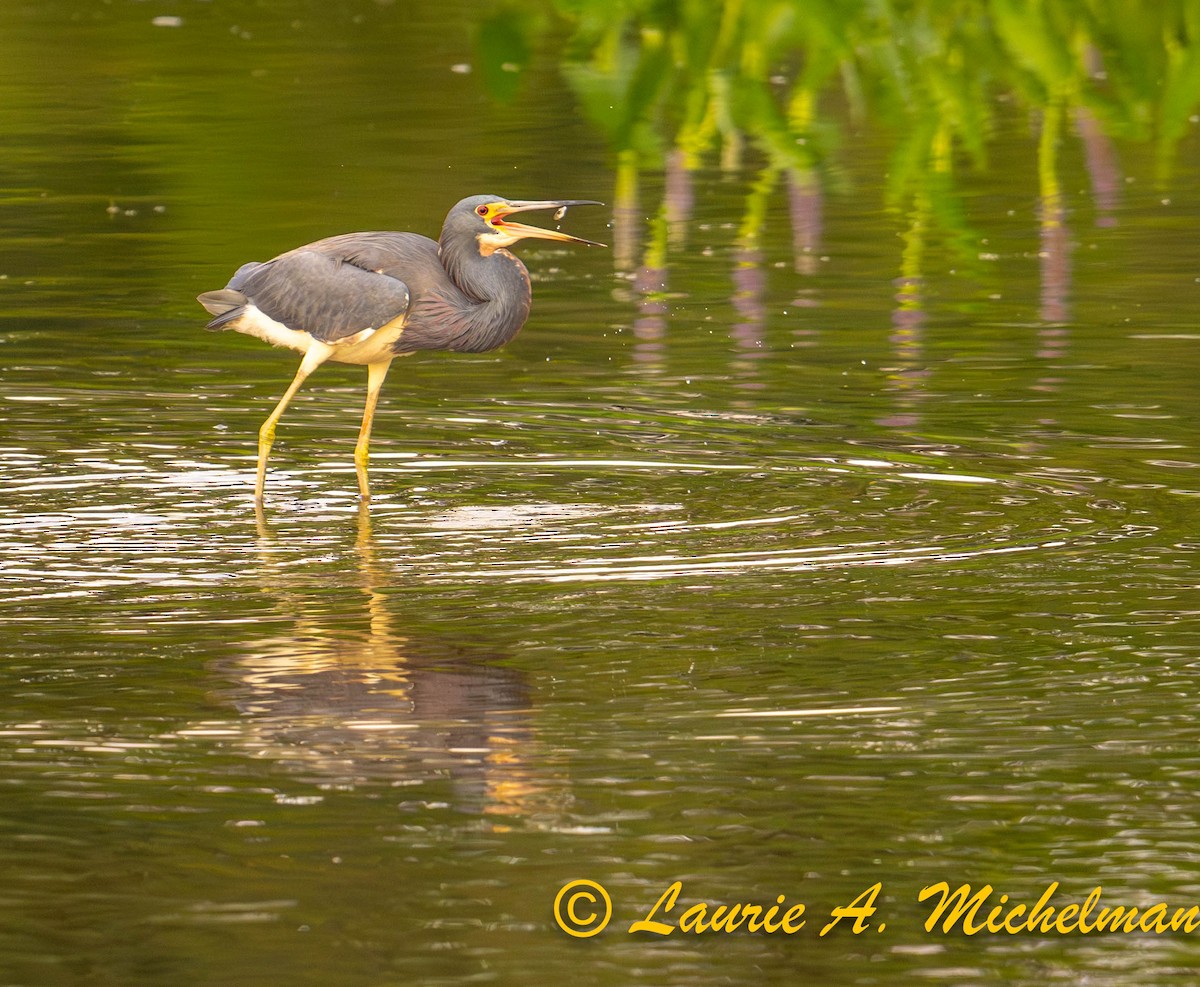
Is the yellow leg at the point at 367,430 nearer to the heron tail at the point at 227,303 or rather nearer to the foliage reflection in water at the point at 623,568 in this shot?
the foliage reflection in water at the point at 623,568

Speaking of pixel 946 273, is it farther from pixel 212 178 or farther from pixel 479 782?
pixel 479 782

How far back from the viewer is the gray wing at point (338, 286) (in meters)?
9.95

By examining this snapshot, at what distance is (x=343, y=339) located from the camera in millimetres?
10023

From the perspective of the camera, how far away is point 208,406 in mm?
11398

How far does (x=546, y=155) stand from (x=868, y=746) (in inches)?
437

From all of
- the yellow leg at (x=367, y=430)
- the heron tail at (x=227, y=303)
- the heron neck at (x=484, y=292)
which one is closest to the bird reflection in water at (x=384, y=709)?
the yellow leg at (x=367, y=430)

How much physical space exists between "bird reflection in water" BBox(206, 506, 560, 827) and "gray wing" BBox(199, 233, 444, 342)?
185 centimetres

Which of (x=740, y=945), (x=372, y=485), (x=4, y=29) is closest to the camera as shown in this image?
(x=740, y=945)

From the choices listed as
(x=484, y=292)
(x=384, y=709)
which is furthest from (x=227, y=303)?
(x=384, y=709)

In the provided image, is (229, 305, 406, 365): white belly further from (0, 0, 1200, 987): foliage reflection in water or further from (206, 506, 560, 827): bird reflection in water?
(206, 506, 560, 827): bird reflection in water

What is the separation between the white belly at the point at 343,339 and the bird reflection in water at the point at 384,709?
1.92m

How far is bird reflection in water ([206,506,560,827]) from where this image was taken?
256 inches

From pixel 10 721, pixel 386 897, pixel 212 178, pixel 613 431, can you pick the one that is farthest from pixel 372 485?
pixel 212 178

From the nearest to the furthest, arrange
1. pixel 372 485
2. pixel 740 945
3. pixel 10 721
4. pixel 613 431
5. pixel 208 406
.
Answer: pixel 740 945 → pixel 10 721 → pixel 372 485 → pixel 613 431 → pixel 208 406
